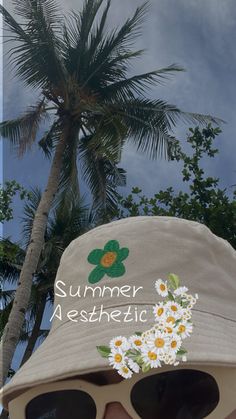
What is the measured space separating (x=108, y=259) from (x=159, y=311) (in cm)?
25

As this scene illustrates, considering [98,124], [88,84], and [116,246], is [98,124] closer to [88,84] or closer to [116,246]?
[88,84]

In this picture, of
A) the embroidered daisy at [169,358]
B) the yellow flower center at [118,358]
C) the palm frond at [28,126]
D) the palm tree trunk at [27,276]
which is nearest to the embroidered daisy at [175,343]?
the embroidered daisy at [169,358]

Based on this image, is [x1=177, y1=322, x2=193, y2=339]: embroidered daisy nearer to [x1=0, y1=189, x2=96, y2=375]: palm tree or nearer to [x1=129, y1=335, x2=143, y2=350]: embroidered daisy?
[x1=129, y1=335, x2=143, y2=350]: embroidered daisy

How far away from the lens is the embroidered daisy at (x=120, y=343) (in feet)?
3.94

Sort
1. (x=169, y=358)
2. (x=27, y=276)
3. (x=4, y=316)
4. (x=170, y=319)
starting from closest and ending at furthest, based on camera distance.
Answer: (x=169, y=358), (x=170, y=319), (x=27, y=276), (x=4, y=316)

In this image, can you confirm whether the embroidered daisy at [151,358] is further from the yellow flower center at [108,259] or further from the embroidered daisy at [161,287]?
the yellow flower center at [108,259]

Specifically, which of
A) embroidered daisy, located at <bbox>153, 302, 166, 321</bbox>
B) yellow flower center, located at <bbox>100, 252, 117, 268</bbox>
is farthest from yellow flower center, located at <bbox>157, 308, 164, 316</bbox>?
yellow flower center, located at <bbox>100, 252, 117, 268</bbox>

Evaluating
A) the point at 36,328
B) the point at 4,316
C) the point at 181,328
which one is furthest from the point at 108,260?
the point at 36,328

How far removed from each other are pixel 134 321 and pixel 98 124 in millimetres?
10405

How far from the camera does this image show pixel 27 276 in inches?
363

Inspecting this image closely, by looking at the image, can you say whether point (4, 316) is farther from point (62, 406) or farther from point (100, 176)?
point (62, 406)

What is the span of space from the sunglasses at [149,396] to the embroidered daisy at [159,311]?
0.40 ft

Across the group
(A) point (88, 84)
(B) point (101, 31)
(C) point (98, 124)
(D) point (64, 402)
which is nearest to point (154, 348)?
(D) point (64, 402)

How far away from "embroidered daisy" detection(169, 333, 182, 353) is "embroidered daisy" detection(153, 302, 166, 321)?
7 centimetres
